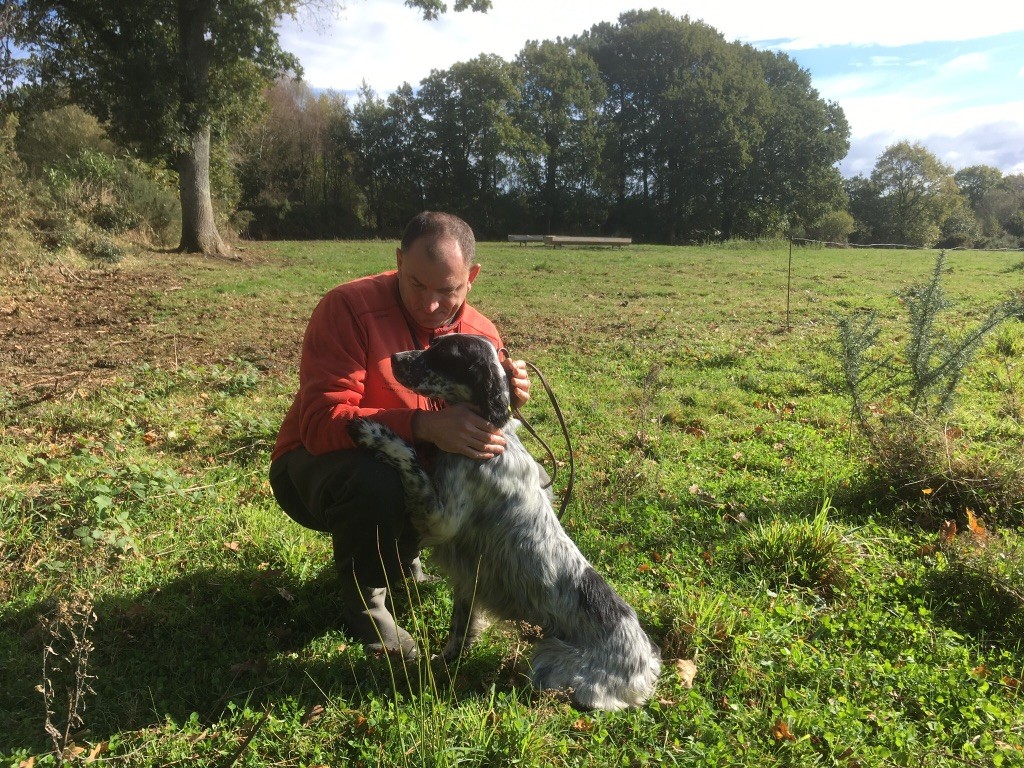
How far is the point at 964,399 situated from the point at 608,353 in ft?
13.4

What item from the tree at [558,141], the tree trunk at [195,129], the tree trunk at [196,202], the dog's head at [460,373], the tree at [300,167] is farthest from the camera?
the tree at [558,141]

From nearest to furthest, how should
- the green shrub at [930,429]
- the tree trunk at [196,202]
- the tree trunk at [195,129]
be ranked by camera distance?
the green shrub at [930,429] → the tree trunk at [195,129] → the tree trunk at [196,202]

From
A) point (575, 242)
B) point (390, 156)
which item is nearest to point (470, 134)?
point (390, 156)

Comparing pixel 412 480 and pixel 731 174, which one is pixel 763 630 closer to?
pixel 412 480

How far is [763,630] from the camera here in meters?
3.21

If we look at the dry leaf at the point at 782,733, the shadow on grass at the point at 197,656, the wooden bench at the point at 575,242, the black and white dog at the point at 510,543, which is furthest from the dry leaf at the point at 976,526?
the wooden bench at the point at 575,242

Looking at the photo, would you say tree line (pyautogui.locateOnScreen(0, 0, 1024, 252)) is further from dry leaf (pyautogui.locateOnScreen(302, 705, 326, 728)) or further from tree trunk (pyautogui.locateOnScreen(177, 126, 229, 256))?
dry leaf (pyautogui.locateOnScreen(302, 705, 326, 728))

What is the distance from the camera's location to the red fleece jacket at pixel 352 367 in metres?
2.92

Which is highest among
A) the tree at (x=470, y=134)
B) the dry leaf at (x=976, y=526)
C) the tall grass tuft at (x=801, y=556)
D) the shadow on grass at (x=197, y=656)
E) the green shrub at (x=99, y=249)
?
the tree at (x=470, y=134)

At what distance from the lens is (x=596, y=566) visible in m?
3.79

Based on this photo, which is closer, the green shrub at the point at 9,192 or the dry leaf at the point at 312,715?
the dry leaf at the point at 312,715

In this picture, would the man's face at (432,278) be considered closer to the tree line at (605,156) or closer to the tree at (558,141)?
the tree line at (605,156)

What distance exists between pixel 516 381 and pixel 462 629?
1.28 m

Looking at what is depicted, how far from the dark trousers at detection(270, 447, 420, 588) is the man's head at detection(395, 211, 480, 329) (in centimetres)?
80
